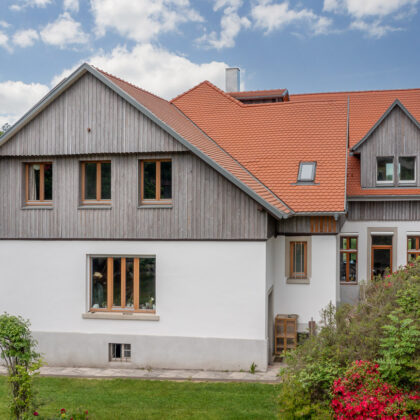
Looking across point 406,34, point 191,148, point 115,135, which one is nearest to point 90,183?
point 115,135

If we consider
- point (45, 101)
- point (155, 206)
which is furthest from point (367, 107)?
point (45, 101)

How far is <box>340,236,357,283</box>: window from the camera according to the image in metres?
20.7

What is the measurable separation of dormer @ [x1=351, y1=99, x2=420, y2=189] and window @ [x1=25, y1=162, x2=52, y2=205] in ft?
36.2

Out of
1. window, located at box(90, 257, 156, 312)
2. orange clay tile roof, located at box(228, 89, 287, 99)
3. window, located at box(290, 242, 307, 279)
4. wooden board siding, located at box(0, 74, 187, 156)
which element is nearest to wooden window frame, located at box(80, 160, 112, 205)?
wooden board siding, located at box(0, 74, 187, 156)

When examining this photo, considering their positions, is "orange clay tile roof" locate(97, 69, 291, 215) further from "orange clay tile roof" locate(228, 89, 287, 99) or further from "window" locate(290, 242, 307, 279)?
"orange clay tile roof" locate(228, 89, 287, 99)

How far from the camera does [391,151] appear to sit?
20.7m

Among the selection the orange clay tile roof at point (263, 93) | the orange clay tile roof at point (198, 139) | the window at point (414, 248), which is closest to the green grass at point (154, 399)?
the orange clay tile roof at point (198, 139)

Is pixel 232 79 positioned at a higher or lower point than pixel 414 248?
higher

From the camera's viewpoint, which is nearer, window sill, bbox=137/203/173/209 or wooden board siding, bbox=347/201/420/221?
window sill, bbox=137/203/173/209

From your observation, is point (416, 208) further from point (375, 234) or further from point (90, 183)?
point (90, 183)

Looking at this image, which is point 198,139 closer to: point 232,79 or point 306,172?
point 306,172

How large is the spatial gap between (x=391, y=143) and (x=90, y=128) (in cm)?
1119

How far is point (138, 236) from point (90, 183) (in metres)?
2.05

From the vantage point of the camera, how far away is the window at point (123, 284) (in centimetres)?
1515
